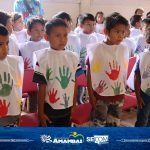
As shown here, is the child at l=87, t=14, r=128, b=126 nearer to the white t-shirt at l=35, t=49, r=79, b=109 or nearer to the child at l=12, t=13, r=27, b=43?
the white t-shirt at l=35, t=49, r=79, b=109

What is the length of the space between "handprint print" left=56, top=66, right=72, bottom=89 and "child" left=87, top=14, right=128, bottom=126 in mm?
289

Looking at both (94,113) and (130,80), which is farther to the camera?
(130,80)

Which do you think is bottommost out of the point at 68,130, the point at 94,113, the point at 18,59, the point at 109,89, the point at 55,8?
the point at 94,113

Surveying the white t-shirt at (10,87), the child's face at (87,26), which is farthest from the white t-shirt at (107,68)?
the child's face at (87,26)

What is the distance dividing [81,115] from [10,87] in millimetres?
664

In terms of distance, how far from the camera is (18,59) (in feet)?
5.15

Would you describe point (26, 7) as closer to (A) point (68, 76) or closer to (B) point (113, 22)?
(B) point (113, 22)

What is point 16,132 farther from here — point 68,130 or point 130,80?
point 130,80

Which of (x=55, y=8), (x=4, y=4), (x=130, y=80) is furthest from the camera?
(x=55, y=8)

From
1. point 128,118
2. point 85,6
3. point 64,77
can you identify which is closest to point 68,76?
point 64,77

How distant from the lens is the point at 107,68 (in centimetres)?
185

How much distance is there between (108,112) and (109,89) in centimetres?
18

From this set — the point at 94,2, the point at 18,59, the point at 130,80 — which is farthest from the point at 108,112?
the point at 94,2

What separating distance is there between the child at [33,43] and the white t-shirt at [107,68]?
801 millimetres
